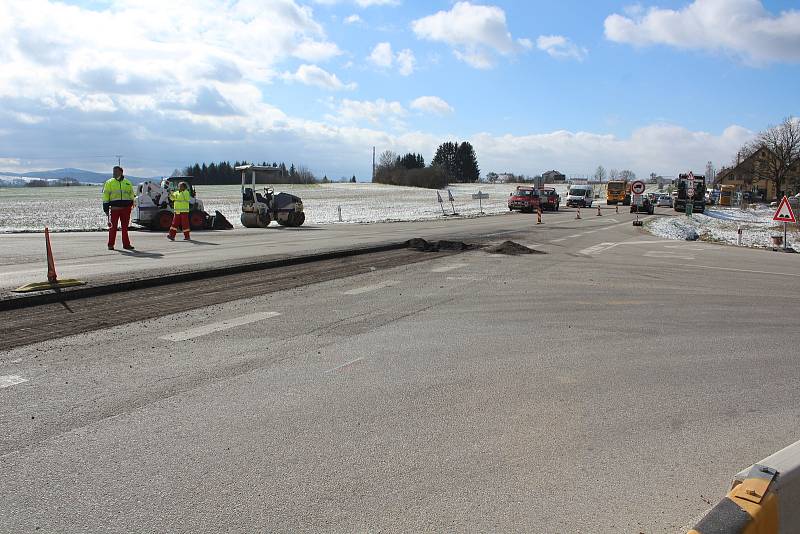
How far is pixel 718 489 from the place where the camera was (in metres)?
3.75

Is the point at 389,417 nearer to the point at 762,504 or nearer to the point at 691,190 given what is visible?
the point at 762,504

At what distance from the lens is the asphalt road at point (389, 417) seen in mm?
3414

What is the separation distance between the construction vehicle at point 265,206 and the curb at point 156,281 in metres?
13.1

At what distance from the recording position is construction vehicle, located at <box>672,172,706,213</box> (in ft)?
176

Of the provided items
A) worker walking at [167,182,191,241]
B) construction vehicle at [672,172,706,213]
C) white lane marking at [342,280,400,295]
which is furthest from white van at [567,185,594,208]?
white lane marking at [342,280,400,295]

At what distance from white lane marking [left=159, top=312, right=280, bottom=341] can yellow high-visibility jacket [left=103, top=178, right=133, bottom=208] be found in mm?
8978

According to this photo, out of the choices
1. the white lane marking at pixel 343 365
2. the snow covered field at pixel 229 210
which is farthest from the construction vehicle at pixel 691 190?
the white lane marking at pixel 343 365

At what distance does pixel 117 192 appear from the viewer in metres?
15.2

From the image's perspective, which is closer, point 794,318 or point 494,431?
point 494,431

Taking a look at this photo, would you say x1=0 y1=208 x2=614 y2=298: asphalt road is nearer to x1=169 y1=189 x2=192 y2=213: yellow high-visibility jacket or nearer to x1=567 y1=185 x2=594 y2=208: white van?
x1=169 y1=189 x2=192 y2=213: yellow high-visibility jacket

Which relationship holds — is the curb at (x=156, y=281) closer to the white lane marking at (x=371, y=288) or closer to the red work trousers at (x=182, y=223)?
the white lane marking at (x=371, y=288)

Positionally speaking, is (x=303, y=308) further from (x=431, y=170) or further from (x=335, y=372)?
(x=431, y=170)

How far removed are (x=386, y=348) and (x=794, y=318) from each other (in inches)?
251

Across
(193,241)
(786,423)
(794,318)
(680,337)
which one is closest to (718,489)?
(786,423)
